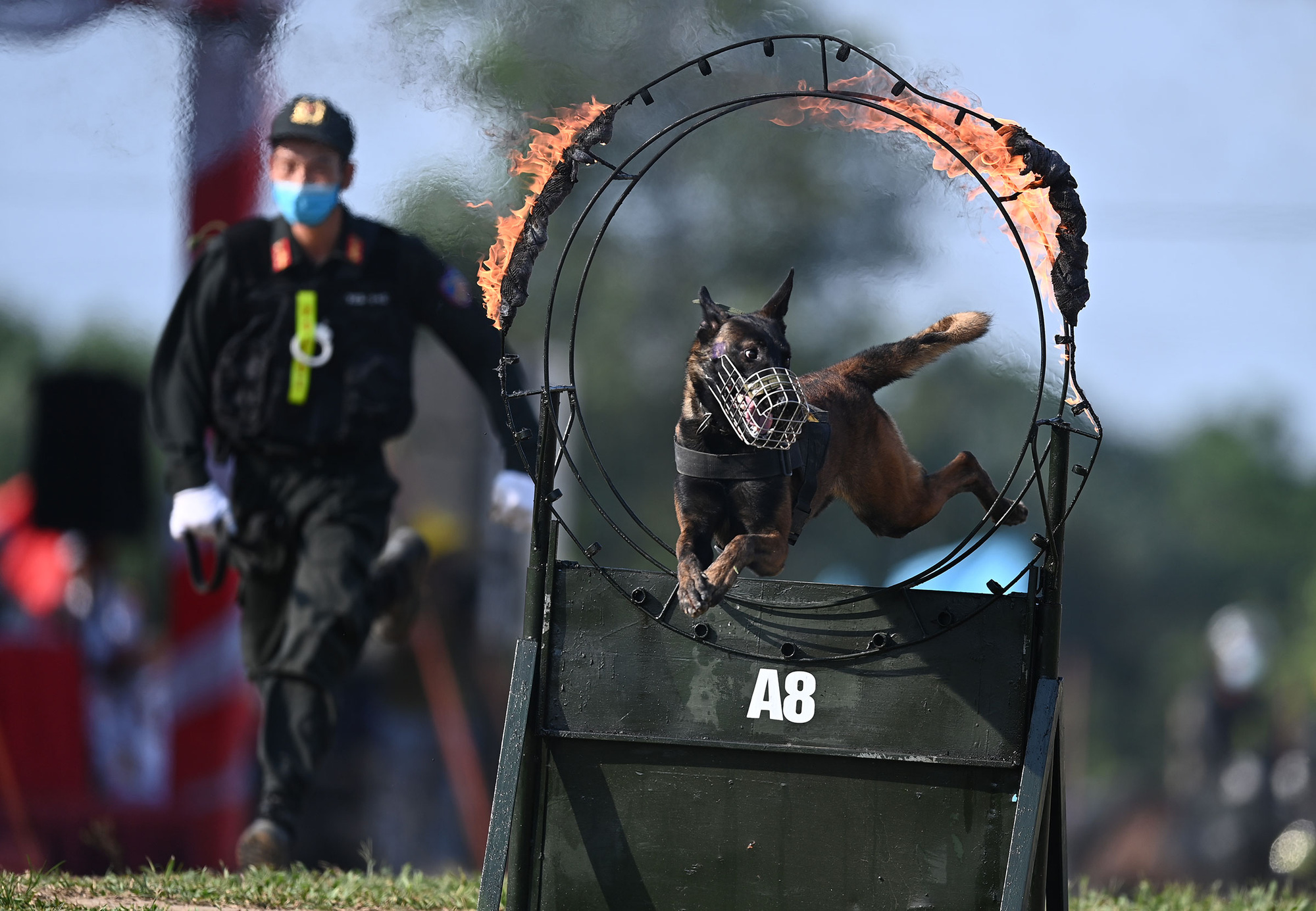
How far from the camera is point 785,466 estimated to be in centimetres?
399

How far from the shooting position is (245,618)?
21.5ft

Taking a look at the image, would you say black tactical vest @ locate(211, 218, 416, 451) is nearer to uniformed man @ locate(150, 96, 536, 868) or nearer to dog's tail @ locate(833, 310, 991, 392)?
uniformed man @ locate(150, 96, 536, 868)

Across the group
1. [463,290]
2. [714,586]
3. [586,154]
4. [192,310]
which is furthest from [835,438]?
[192,310]

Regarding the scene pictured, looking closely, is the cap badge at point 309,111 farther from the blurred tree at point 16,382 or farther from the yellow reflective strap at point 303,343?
the blurred tree at point 16,382

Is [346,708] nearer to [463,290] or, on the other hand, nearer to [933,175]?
[463,290]

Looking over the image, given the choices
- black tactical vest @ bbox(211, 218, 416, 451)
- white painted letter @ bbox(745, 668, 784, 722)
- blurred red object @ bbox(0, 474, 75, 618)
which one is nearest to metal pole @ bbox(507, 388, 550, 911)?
white painted letter @ bbox(745, 668, 784, 722)

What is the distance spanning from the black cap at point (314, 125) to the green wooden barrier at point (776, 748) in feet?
10.3

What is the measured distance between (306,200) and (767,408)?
3576mm

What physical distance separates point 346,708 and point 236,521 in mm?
5569

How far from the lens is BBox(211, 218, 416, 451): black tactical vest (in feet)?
21.4

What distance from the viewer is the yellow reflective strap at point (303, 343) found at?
6.53 m

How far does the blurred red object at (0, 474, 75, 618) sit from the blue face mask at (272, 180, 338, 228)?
5.47m

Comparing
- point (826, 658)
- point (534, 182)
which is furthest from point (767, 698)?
point (534, 182)

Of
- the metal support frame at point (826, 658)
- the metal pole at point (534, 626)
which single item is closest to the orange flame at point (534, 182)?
the metal support frame at point (826, 658)
